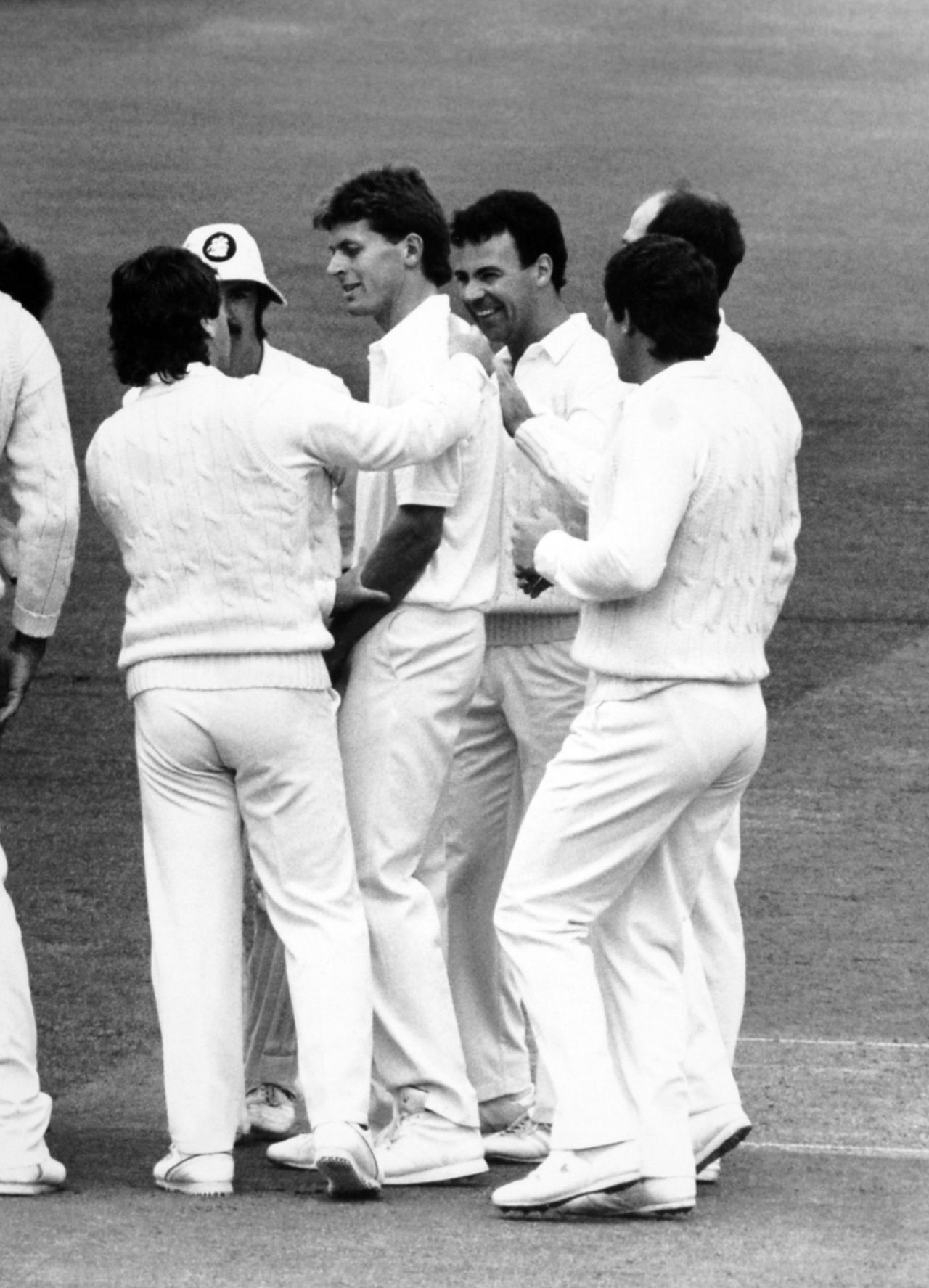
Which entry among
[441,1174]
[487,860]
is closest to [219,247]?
[487,860]

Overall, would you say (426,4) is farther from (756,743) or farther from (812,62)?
(756,743)

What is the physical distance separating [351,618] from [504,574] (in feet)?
1.47

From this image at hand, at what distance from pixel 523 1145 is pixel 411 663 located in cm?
103

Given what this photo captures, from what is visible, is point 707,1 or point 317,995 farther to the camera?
point 707,1

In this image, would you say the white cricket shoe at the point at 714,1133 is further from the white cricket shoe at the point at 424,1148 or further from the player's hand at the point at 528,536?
the player's hand at the point at 528,536

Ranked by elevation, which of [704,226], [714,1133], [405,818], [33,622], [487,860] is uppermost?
[704,226]

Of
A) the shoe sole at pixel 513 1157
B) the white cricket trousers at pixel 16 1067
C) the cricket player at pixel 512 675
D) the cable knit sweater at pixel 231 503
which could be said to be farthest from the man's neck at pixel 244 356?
the shoe sole at pixel 513 1157

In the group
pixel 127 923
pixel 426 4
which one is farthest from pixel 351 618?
pixel 426 4

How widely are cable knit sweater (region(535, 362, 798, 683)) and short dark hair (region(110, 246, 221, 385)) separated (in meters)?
0.75

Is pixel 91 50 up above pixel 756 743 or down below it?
above

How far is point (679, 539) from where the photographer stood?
483cm

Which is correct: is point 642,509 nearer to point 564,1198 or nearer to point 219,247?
point 564,1198

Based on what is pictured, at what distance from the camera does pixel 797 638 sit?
36.2 feet

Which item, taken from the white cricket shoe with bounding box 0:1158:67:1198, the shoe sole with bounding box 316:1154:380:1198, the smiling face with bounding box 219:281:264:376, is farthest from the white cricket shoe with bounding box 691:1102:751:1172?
the smiling face with bounding box 219:281:264:376
